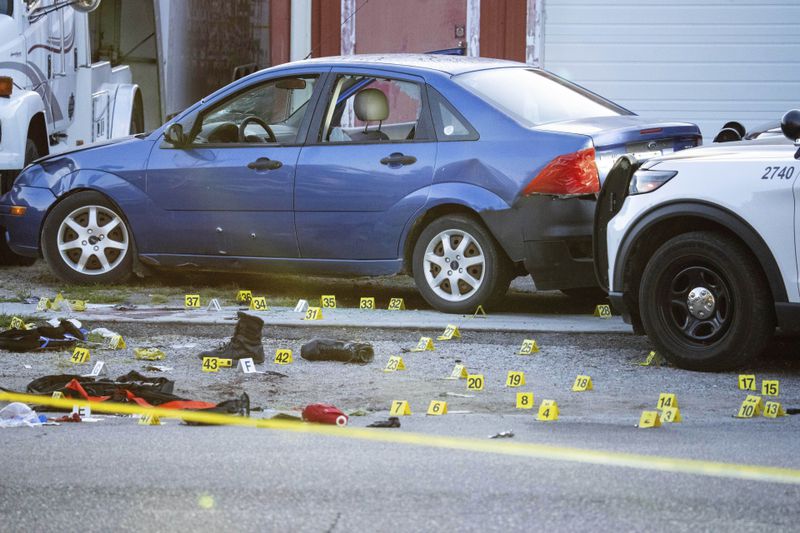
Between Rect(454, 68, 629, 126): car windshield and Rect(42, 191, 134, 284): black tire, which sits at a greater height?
Rect(454, 68, 629, 126): car windshield

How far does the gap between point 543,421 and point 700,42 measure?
12.1m

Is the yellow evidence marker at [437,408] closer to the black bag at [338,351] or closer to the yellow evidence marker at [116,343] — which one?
the black bag at [338,351]

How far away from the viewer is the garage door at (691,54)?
17969 mm

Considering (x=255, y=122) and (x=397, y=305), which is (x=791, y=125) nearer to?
(x=397, y=305)

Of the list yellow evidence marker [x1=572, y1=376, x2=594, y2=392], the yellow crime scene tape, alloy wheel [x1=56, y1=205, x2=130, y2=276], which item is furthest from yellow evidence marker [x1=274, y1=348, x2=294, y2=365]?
alloy wheel [x1=56, y1=205, x2=130, y2=276]

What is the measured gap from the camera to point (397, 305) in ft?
34.2

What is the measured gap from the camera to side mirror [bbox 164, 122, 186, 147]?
1085cm

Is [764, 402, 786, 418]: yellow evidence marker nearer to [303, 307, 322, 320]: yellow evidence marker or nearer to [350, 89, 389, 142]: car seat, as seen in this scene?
[303, 307, 322, 320]: yellow evidence marker

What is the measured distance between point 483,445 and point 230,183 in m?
4.97

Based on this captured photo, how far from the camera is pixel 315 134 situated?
34.3 ft

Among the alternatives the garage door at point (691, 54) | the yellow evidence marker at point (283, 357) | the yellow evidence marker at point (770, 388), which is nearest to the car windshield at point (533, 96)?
the yellow evidence marker at point (283, 357)

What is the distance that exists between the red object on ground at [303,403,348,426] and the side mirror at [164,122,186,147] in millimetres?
4561

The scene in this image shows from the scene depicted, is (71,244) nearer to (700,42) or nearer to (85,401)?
(85,401)

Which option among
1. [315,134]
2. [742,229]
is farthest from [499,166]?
[742,229]
